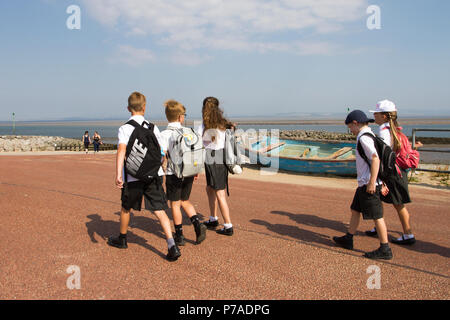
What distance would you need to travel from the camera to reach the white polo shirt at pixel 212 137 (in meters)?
4.96

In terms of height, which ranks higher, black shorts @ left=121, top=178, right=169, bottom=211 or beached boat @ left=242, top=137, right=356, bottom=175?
black shorts @ left=121, top=178, right=169, bottom=211

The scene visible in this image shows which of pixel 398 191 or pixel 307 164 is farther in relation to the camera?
pixel 307 164

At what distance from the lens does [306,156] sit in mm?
16000

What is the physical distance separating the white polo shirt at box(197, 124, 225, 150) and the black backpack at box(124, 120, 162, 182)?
910 millimetres

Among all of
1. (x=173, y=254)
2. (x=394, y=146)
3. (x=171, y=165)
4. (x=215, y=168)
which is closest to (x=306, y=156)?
(x=394, y=146)

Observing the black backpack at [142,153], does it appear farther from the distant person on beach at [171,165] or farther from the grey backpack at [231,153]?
the grey backpack at [231,153]

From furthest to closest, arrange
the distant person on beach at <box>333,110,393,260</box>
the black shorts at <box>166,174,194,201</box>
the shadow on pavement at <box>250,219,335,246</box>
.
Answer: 1. the shadow on pavement at <box>250,219,335,246</box>
2. the black shorts at <box>166,174,194,201</box>
3. the distant person on beach at <box>333,110,393,260</box>

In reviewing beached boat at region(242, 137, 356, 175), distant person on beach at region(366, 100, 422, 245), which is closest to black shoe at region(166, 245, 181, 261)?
distant person on beach at region(366, 100, 422, 245)

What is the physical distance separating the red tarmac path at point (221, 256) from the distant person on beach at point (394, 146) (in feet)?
1.10

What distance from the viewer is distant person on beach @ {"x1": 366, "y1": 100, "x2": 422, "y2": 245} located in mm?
4762

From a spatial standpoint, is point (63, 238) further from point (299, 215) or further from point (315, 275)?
point (299, 215)

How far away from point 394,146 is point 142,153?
131 inches

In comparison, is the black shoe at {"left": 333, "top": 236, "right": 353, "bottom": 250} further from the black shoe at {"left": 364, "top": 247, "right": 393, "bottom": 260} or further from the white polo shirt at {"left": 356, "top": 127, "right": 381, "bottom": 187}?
the white polo shirt at {"left": 356, "top": 127, "right": 381, "bottom": 187}

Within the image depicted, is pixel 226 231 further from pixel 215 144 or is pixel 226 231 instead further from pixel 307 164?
pixel 307 164
